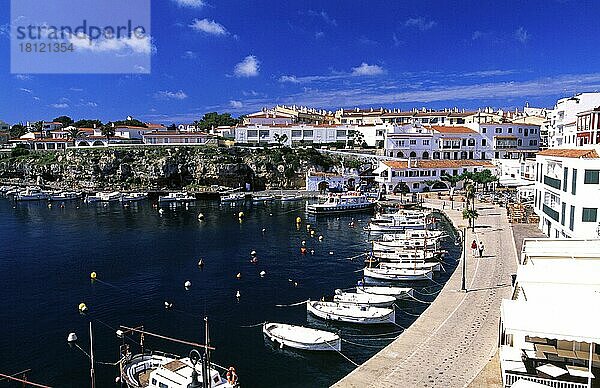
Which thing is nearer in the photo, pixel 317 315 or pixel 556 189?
pixel 317 315

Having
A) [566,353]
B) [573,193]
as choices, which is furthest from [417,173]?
[566,353]

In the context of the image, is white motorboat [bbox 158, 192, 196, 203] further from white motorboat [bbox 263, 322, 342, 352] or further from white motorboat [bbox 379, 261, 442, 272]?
white motorboat [bbox 263, 322, 342, 352]

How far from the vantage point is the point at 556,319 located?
1911 centimetres

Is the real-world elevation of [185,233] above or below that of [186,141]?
below

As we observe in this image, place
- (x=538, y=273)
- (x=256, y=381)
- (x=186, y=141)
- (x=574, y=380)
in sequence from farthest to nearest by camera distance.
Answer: (x=186, y=141), (x=256, y=381), (x=538, y=273), (x=574, y=380)

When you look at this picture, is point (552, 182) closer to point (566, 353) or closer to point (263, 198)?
point (566, 353)

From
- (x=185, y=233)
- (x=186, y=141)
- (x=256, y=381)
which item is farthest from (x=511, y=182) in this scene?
(x=186, y=141)

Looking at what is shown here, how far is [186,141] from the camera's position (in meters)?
130

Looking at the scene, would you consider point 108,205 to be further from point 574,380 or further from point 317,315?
point 574,380

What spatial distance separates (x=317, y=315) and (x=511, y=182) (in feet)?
171

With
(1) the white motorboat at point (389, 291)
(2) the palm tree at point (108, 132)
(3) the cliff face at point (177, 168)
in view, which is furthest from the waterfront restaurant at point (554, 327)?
(2) the palm tree at point (108, 132)

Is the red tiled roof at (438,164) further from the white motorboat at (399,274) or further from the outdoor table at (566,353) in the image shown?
the outdoor table at (566,353)

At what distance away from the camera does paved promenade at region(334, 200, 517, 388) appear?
22.9 m

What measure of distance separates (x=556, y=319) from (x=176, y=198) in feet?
279
